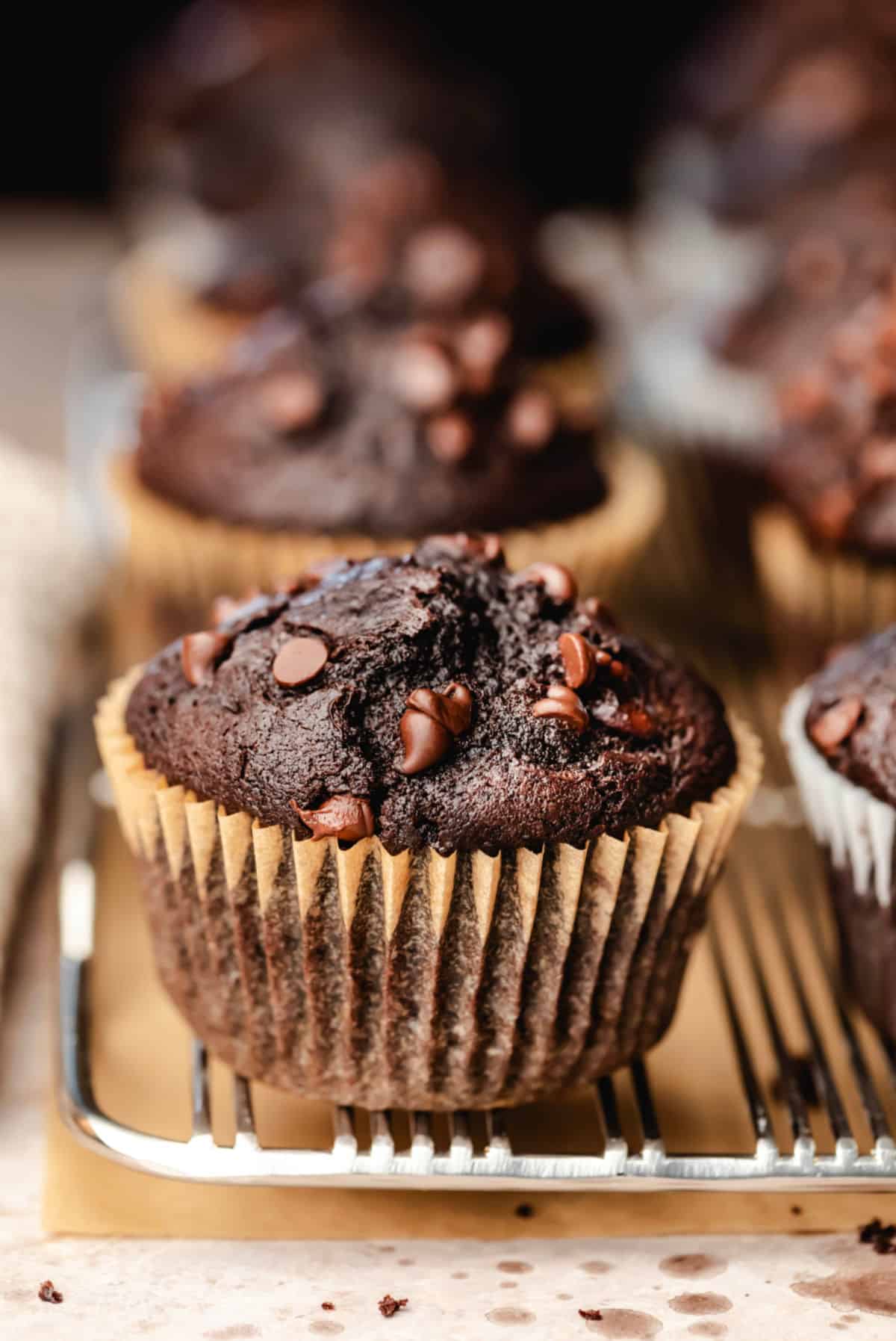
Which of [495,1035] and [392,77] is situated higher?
[392,77]

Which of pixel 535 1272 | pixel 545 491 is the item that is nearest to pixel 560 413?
pixel 545 491

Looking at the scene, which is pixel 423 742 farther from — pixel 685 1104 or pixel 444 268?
pixel 444 268

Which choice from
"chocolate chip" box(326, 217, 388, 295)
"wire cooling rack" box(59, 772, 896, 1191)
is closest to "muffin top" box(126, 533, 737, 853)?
"wire cooling rack" box(59, 772, 896, 1191)

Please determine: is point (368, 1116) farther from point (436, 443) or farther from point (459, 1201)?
point (436, 443)

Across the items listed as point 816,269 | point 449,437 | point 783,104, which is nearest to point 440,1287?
point 449,437

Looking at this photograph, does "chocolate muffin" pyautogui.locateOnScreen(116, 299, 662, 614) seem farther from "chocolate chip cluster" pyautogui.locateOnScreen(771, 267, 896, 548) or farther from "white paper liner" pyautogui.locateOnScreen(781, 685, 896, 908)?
"white paper liner" pyautogui.locateOnScreen(781, 685, 896, 908)

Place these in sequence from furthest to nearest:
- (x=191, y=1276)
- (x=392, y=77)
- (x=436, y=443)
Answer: (x=392, y=77) < (x=436, y=443) < (x=191, y=1276)
